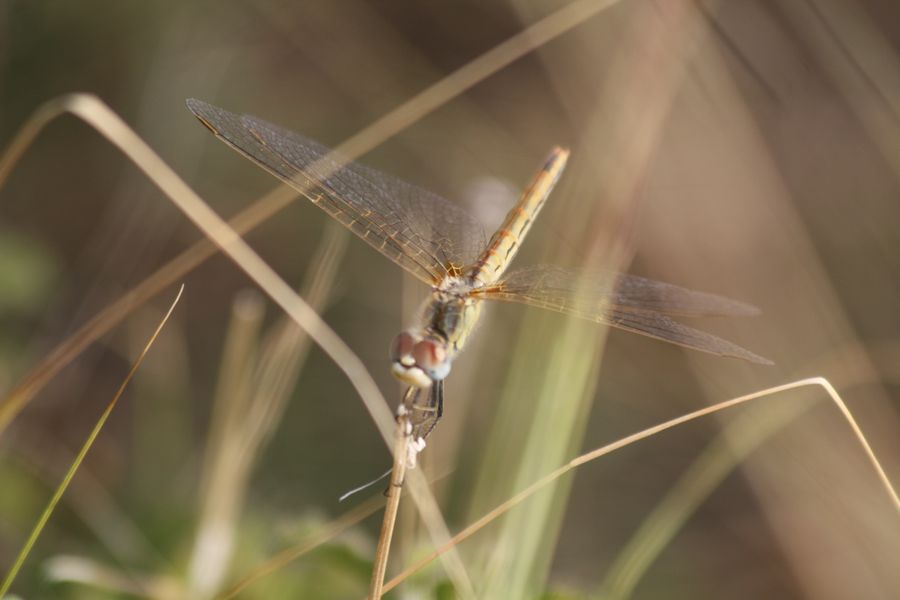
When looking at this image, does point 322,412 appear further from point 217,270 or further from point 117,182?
point 117,182

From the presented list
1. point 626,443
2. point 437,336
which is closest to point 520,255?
point 437,336


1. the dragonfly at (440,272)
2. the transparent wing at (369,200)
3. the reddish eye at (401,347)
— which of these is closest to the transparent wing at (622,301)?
the dragonfly at (440,272)

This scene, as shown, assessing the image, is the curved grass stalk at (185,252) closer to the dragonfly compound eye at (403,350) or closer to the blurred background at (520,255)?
the blurred background at (520,255)

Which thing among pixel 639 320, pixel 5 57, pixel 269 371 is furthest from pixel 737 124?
pixel 5 57

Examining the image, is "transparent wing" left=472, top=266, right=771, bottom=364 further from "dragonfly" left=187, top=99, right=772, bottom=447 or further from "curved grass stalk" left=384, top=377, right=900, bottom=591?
"curved grass stalk" left=384, top=377, right=900, bottom=591

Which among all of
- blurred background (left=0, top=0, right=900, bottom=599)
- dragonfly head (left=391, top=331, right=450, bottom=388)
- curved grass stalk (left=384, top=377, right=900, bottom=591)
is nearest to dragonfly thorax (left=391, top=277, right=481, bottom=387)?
dragonfly head (left=391, top=331, right=450, bottom=388)
